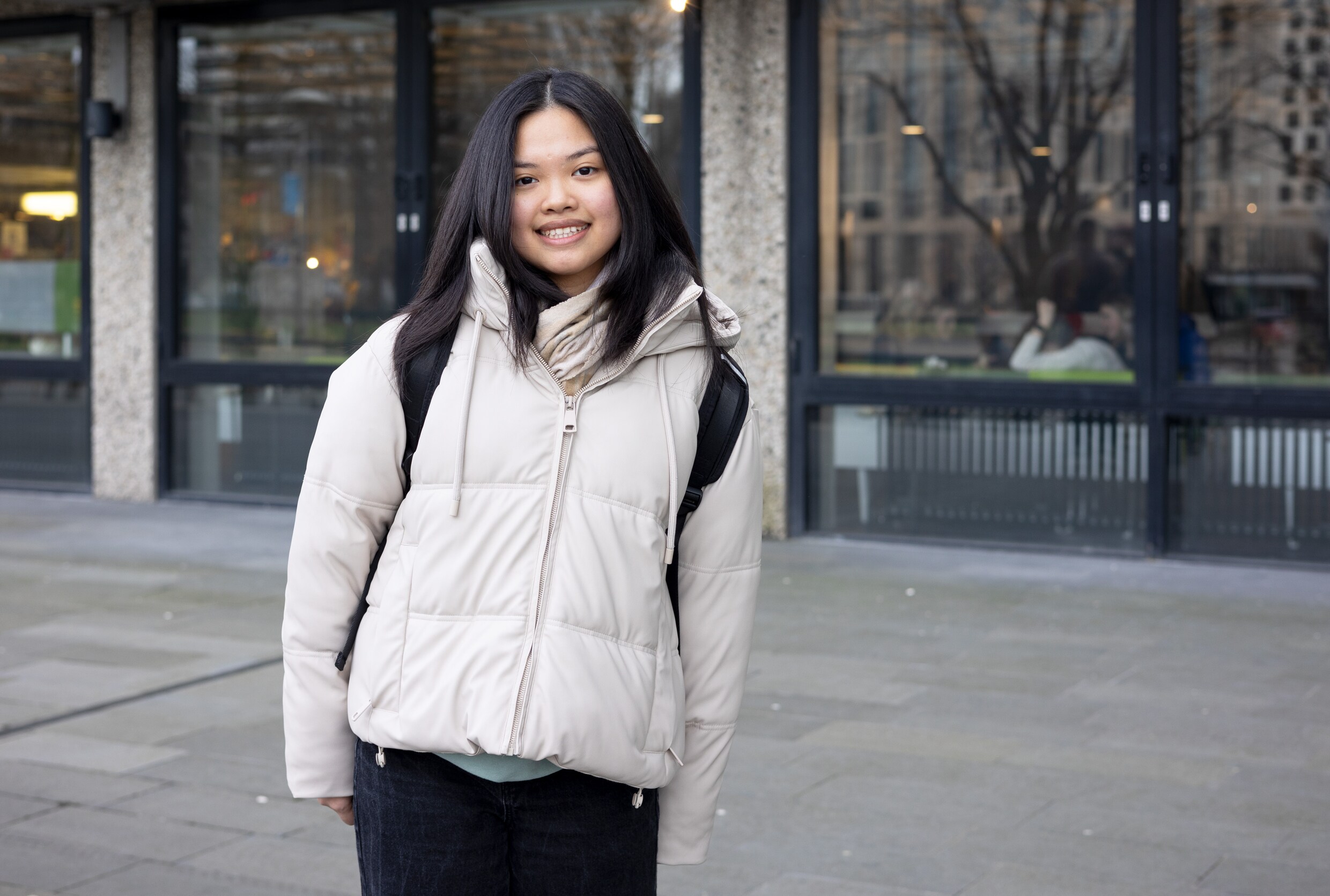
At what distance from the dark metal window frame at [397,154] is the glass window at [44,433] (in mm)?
864

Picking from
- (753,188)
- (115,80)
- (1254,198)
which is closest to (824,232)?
(753,188)

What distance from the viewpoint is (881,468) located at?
1059 centimetres

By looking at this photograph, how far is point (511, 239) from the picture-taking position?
89.2 inches

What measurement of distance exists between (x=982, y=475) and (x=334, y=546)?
8.35 meters

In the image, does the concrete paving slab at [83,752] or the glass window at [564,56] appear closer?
the concrete paving slab at [83,752]

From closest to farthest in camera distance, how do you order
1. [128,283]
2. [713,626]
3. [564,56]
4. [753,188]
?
[713,626] → [753,188] → [564,56] → [128,283]

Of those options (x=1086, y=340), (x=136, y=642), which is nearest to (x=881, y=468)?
(x=1086, y=340)

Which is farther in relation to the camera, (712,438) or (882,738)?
(882,738)

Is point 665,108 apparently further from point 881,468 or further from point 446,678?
point 446,678

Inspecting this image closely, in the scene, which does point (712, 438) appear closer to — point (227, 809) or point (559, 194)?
point (559, 194)

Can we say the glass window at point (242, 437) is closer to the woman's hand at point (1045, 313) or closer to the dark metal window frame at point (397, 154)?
the dark metal window frame at point (397, 154)

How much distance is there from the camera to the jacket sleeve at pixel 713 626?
2346 millimetres

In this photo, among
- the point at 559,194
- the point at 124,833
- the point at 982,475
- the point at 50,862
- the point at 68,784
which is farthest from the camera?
the point at 982,475

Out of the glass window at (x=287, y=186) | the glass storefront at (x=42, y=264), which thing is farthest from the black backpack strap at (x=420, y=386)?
the glass storefront at (x=42, y=264)
